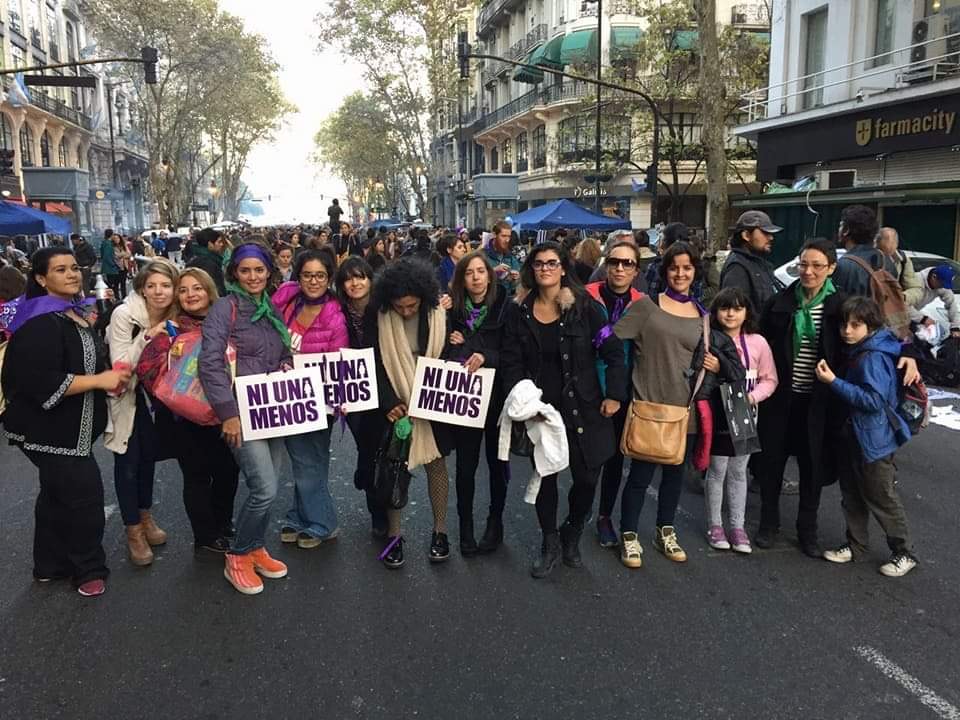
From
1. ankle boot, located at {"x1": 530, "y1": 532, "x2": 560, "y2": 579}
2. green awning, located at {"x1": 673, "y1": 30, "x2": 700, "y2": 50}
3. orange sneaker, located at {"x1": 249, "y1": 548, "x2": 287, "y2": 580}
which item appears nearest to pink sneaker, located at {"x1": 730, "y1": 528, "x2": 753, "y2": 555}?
ankle boot, located at {"x1": 530, "y1": 532, "x2": 560, "y2": 579}

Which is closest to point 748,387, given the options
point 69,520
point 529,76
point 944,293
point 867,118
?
point 69,520

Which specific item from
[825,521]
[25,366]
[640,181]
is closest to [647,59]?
[640,181]

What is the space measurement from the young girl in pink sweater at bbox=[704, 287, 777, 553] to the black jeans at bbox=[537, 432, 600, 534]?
79 centimetres

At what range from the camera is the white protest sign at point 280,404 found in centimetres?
387

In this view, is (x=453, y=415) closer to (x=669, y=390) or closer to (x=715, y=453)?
(x=669, y=390)

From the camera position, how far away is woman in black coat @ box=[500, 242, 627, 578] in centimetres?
403

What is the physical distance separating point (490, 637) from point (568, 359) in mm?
1413

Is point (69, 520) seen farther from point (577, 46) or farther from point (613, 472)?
point (577, 46)

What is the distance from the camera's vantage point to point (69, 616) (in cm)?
380

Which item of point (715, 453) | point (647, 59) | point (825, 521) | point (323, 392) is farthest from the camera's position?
point (647, 59)

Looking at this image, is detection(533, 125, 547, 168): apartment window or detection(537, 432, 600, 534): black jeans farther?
detection(533, 125, 547, 168): apartment window

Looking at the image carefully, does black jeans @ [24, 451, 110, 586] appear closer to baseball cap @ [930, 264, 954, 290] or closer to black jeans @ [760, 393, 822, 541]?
black jeans @ [760, 393, 822, 541]

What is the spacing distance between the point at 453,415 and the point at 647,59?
1017 inches

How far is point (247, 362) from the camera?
3.92 metres
